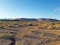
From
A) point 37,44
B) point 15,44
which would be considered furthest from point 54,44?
point 15,44

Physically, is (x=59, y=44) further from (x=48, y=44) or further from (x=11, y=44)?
(x=11, y=44)

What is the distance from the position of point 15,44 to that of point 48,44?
2.80m

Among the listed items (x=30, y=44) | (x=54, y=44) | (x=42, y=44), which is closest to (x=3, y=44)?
(x=30, y=44)

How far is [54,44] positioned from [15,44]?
10.9 ft

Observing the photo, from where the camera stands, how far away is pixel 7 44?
13.4 meters

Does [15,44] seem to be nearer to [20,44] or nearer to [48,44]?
[20,44]

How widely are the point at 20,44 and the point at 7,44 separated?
1.20m

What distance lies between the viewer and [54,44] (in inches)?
526

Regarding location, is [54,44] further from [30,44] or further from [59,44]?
[30,44]

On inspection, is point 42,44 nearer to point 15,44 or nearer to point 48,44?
point 48,44

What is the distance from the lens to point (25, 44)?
42.6ft

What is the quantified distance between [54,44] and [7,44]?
4.01 metres

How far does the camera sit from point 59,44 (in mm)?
13000

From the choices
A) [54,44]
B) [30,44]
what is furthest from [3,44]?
[54,44]
